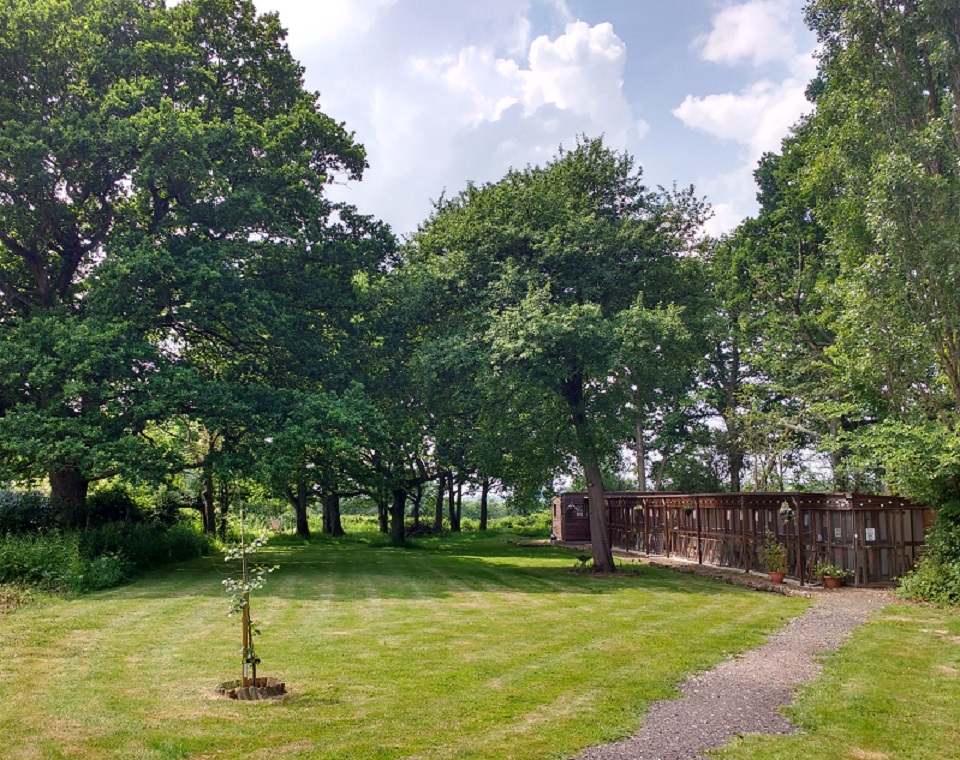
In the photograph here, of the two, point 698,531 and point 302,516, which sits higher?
point 698,531

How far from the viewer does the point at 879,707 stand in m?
7.42

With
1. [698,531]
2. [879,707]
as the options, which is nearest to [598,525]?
[698,531]

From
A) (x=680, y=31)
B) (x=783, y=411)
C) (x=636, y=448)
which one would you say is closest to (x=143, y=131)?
(x=680, y=31)

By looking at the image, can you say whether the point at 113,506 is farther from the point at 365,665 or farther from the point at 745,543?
the point at 745,543

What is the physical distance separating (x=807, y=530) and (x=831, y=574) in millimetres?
1912

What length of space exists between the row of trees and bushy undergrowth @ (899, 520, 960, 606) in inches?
39.5

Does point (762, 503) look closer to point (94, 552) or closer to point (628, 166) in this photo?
point (628, 166)

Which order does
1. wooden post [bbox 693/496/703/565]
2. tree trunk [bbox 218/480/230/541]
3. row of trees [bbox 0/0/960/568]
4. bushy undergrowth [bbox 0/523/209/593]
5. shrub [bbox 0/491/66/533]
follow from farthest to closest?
1. tree trunk [bbox 218/480/230/541]
2. wooden post [bbox 693/496/703/565]
3. shrub [bbox 0/491/66/533]
4. row of trees [bbox 0/0/960/568]
5. bushy undergrowth [bbox 0/523/209/593]

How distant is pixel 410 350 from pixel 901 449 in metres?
15.3

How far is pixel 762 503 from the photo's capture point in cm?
2159

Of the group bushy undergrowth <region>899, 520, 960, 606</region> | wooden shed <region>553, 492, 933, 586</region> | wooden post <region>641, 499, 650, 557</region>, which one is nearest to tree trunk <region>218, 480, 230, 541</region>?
wooden post <region>641, 499, 650, 557</region>

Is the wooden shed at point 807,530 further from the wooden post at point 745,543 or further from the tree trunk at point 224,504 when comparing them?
the tree trunk at point 224,504

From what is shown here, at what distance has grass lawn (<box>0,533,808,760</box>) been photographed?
6176mm

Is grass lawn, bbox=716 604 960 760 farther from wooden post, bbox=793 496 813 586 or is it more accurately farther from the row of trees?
wooden post, bbox=793 496 813 586
